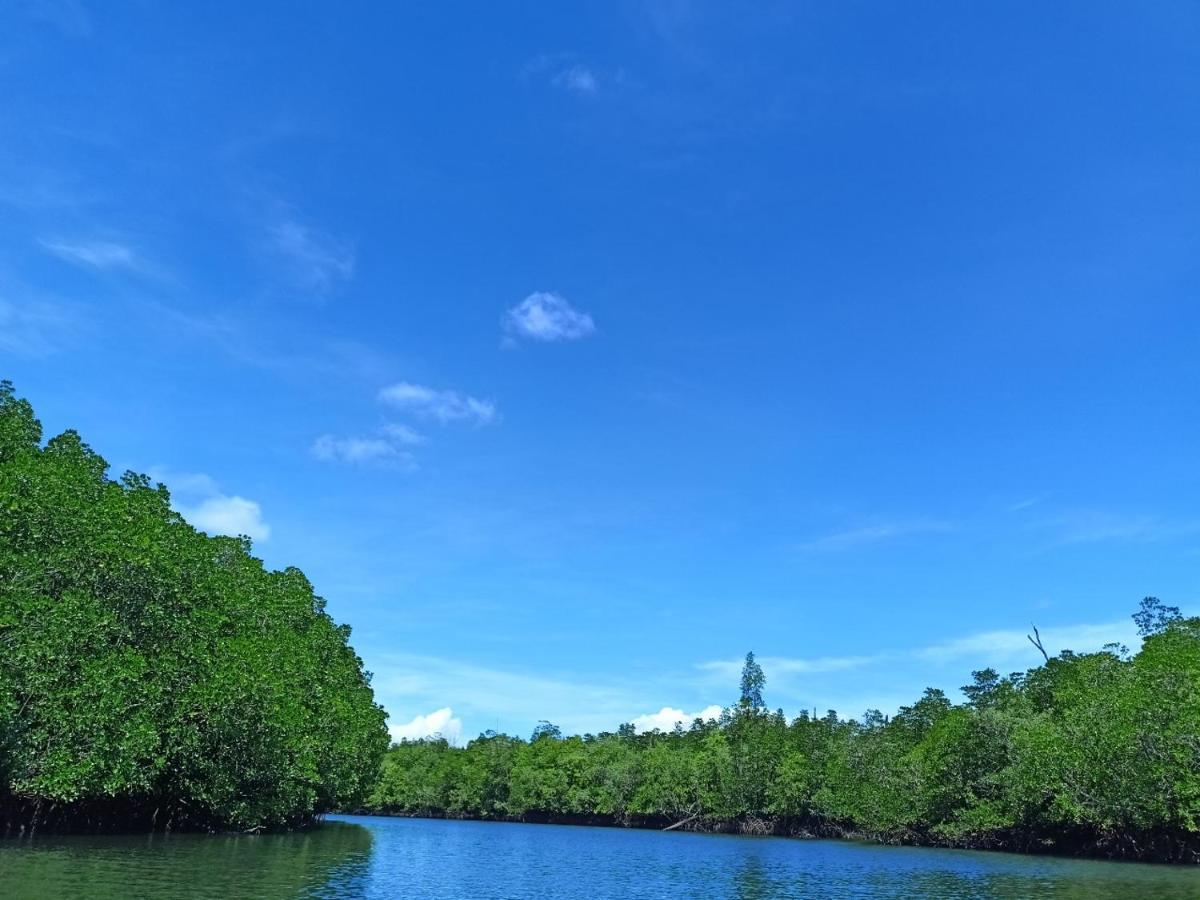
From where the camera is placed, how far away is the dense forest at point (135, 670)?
37.2 meters

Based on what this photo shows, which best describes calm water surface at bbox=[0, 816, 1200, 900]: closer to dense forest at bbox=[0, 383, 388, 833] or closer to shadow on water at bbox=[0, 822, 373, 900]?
shadow on water at bbox=[0, 822, 373, 900]

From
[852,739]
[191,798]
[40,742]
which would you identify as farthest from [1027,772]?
[40,742]

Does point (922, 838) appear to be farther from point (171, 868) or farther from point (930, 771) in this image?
point (171, 868)

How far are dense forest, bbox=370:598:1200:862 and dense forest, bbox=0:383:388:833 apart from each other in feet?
196

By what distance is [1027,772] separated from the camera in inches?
3056

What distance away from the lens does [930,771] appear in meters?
94.9

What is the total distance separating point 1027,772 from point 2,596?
258ft

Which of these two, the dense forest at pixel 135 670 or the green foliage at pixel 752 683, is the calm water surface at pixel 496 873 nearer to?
the dense forest at pixel 135 670

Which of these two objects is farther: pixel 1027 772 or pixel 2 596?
pixel 1027 772

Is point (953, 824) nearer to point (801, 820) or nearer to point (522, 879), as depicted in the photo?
point (801, 820)

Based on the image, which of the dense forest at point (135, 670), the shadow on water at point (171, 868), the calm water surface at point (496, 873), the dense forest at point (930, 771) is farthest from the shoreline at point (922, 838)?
the dense forest at point (135, 670)

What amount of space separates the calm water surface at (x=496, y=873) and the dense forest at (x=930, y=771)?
644 centimetres

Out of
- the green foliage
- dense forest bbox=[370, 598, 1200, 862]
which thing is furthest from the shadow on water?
the green foliage

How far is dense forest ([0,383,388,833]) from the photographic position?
122 feet
